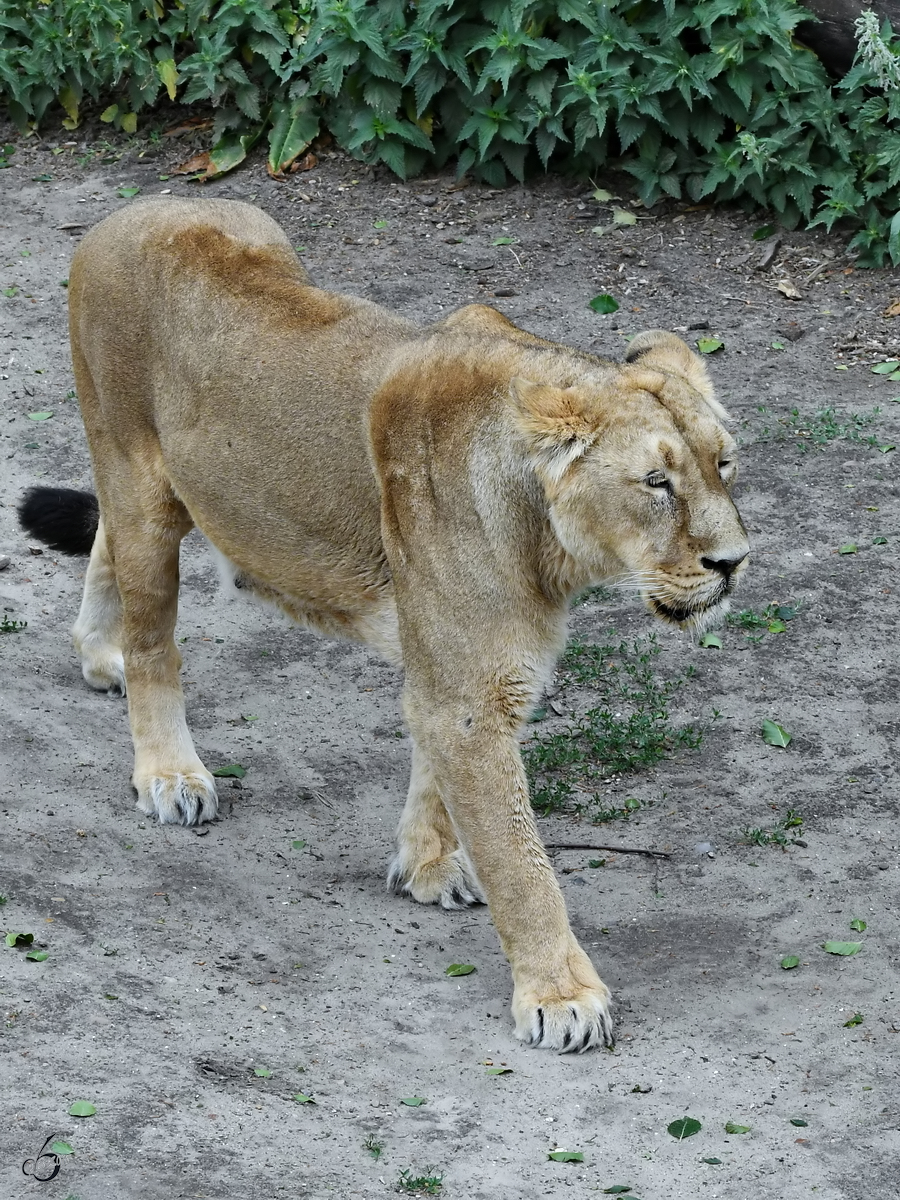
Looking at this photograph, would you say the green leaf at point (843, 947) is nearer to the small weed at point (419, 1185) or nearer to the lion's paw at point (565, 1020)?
the lion's paw at point (565, 1020)

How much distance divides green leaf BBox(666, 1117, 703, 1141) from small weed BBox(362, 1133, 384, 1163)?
0.81 meters

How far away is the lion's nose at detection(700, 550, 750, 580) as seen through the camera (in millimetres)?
4617

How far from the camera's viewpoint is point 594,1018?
4.88 m

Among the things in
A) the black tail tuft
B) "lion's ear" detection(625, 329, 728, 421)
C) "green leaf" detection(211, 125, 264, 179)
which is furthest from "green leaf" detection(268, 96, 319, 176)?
"lion's ear" detection(625, 329, 728, 421)

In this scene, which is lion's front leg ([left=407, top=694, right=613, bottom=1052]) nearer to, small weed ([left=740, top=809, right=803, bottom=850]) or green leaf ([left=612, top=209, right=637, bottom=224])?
small weed ([left=740, top=809, right=803, bottom=850])

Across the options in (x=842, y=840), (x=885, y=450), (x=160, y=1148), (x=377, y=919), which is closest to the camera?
(x=160, y=1148)

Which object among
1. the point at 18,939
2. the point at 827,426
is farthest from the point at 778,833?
the point at 827,426

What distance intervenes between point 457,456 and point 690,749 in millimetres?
2323

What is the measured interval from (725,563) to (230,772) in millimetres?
2795

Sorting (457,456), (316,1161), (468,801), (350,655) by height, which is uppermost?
(457,456)

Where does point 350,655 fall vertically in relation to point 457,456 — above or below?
below

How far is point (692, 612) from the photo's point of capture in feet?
15.5

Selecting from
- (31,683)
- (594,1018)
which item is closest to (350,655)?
(31,683)

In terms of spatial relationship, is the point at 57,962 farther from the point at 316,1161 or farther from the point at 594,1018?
the point at 594,1018
